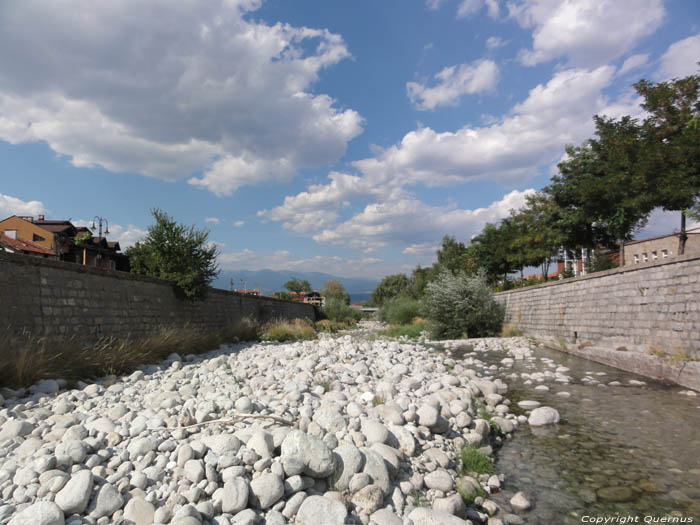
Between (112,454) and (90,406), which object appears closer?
(112,454)

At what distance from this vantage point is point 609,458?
4.51 m

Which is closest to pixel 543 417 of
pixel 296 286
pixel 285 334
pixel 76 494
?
pixel 76 494

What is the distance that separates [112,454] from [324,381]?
3427mm

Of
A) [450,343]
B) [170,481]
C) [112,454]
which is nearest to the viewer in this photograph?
[170,481]

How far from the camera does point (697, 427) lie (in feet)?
17.4

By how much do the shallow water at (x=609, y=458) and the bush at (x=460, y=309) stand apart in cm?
1121

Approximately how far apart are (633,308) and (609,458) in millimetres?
7470

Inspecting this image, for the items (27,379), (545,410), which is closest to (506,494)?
(545,410)

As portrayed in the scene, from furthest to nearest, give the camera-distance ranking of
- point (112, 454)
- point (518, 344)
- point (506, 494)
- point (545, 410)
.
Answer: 1. point (518, 344)
2. point (545, 410)
3. point (506, 494)
4. point (112, 454)

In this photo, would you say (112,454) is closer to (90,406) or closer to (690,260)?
(90,406)

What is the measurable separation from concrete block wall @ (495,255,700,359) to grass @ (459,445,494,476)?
645 cm

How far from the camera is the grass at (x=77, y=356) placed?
5.48 m

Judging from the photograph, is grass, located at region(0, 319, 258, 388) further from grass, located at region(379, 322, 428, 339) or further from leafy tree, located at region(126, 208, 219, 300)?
grass, located at region(379, 322, 428, 339)

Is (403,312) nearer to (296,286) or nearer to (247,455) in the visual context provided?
(247,455)
